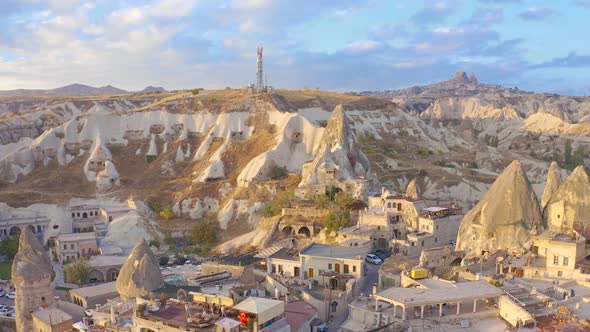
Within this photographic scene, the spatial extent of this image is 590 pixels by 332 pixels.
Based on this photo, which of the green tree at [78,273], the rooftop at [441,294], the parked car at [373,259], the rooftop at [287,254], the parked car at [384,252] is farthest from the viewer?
the green tree at [78,273]

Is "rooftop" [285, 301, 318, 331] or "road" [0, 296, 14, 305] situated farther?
"road" [0, 296, 14, 305]

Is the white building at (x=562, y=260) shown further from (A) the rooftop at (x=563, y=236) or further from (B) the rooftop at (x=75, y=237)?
(B) the rooftop at (x=75, y=237)

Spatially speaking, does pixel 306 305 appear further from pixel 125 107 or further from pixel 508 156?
pixel 125 107

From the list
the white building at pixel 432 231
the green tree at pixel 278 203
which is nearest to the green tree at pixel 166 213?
the green tree at pixel 278 203

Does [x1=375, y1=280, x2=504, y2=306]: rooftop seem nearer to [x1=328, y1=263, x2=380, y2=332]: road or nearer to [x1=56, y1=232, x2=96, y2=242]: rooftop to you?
[x1=328, y1=263, x2=380, y2=332]: road

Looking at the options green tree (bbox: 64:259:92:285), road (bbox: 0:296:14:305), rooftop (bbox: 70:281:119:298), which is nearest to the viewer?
rooftop (bbox: 70:281:119:298)

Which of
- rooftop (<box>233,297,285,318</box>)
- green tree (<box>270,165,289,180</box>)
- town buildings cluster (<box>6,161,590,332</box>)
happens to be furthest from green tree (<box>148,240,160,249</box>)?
rooftop (<box>233,297,285,318</box>)

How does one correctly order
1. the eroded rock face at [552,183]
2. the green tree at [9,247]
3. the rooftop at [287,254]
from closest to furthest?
the rooftop at [287,254]
the eroded rock face at [552,183]
the green tree at [9,247]
